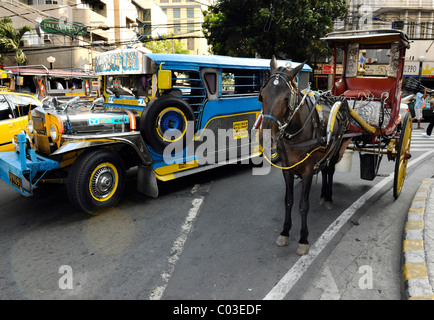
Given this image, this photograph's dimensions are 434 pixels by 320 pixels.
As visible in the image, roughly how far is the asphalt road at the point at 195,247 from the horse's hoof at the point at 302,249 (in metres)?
0.09

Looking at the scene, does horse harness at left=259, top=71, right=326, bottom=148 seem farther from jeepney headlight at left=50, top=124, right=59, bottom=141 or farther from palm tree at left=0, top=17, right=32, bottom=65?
palm tree at left=0, top=17, right=32, bottom=65

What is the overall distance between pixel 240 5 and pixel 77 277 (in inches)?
730

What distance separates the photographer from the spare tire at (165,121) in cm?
549

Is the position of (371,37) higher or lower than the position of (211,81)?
higher

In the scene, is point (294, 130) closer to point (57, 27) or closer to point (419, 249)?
Answer: point (419, 249)

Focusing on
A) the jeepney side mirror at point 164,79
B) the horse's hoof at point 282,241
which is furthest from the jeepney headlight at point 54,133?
the horse's hoof at point 282,241

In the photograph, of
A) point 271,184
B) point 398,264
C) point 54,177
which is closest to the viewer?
point 398,264

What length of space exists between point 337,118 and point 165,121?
281 cm

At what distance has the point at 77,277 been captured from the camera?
3.49 metres

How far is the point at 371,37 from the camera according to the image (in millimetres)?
5844

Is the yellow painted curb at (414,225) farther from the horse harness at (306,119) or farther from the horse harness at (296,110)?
the horse harness at (296,110)

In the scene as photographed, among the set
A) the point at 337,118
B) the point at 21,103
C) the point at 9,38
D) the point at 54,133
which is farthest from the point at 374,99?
the point at 9,38
